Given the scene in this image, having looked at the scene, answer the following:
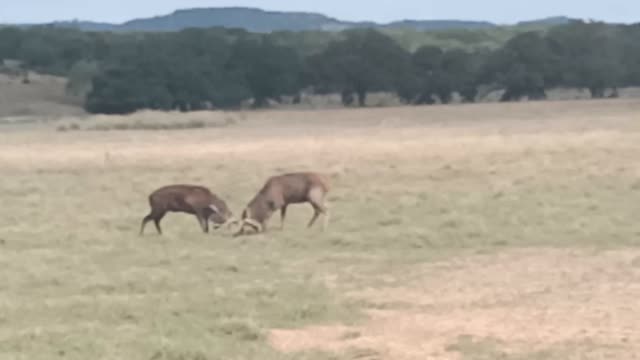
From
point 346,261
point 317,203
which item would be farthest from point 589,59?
point 346,261

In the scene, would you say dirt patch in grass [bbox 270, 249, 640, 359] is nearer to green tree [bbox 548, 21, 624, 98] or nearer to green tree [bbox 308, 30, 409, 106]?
green tree [bbox 308, 30, 409, 106]

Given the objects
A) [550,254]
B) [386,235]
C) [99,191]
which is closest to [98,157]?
[99,191]

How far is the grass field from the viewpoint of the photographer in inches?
494

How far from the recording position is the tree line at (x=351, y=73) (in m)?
67.9

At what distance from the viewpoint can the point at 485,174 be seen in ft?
101

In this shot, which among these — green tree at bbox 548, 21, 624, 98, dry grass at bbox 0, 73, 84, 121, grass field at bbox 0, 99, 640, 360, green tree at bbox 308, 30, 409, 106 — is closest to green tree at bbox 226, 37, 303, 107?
green tree at bbox 308, 30, 409, 106

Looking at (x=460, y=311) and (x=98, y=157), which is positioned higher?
(x=460, y=311)

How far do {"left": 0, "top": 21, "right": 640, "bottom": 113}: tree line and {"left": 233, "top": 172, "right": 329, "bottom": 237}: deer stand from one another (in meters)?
45.3

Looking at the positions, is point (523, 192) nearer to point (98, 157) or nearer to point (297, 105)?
point (98, 157)

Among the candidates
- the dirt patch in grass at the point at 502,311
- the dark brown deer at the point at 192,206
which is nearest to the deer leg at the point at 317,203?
the dark brown deer at the point at 192,206

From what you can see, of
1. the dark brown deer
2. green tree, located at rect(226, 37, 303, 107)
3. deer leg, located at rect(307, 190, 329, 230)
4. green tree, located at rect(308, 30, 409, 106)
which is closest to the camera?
the dark brown deer

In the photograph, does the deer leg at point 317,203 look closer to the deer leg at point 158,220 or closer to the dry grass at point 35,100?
the deer leg at point 158,220

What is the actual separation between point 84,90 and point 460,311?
61481 mm

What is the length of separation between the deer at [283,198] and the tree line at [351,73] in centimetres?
4534
